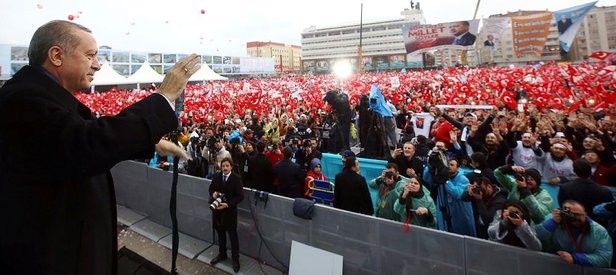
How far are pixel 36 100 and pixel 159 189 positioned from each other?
6252mm

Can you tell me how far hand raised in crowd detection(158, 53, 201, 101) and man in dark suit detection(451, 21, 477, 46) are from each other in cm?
2674

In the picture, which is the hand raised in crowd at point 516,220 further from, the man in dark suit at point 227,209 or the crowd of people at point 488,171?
the man in dark suit at point 227,209

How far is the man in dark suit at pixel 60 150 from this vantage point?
3.03 ft

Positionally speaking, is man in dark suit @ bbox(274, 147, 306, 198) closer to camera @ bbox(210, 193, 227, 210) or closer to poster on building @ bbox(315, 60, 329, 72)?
camera @ bbox(210, 193, 227, 210)

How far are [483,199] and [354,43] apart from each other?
377 ft

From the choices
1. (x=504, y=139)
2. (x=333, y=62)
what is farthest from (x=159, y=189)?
(x=333, y=62)

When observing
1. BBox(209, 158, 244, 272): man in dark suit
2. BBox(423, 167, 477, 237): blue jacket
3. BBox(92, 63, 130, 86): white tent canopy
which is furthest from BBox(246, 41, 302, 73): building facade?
BBox(423, 167, 477, 237): blue jacket

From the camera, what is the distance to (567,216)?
305 cm

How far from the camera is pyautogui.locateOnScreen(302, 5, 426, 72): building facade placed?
105131mm

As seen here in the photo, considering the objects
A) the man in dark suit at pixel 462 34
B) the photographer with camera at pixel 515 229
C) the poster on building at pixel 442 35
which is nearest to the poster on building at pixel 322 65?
the poster on building at pixel 442 35

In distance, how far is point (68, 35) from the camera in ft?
3.71

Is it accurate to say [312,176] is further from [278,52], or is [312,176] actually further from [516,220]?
[278,52]

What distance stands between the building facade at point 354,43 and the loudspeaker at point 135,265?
9975cm

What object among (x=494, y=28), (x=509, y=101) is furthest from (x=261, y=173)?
(x=494, y=28)
